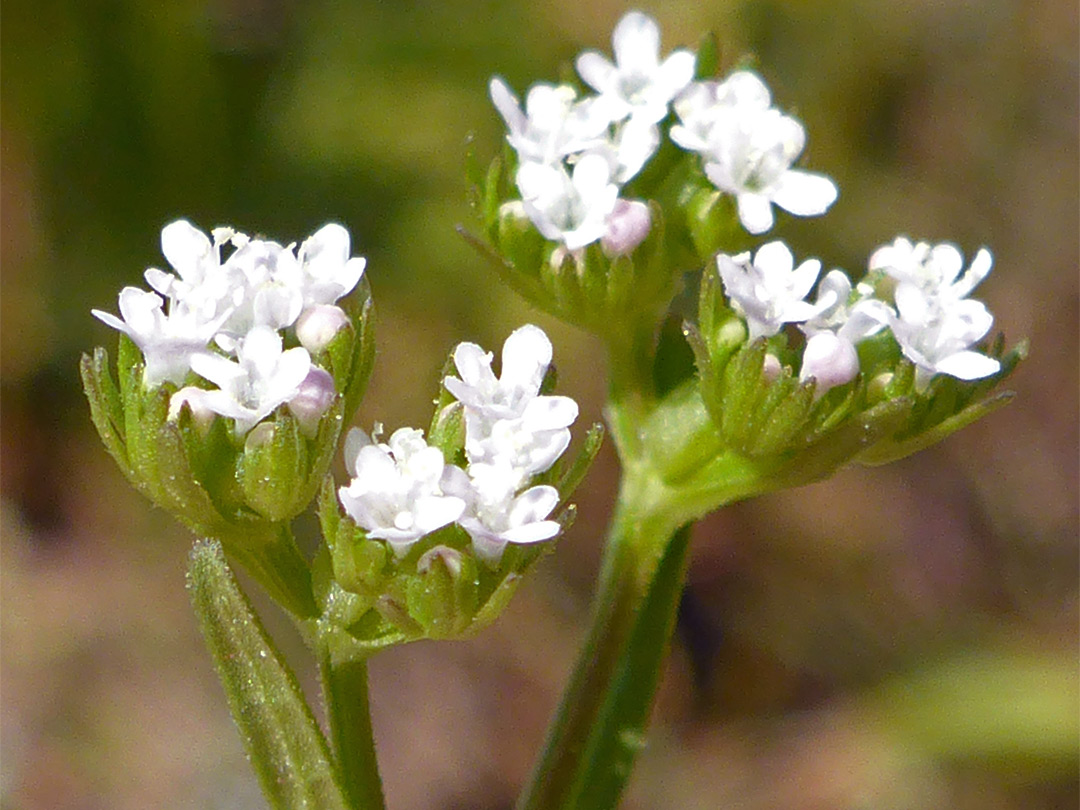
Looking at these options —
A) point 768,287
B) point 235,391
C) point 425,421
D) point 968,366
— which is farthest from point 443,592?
point 425,421

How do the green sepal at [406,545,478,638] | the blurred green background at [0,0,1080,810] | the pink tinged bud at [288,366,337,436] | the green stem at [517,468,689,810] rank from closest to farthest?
the green sepal at [406,545,478,638]
the pink tinged bud at [288,366,337,436]
the green stem at [517,468,689,810]
the blurred green background at [0,0,1080,810]

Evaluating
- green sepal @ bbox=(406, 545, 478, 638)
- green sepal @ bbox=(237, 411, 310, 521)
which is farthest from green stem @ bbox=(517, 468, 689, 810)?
green sepal @ bbox=(237, 411, 310, 521)

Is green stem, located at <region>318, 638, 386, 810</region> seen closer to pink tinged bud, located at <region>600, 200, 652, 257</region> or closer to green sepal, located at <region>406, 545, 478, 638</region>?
green sepal, located at <region>406, 545, 478, 638</region>

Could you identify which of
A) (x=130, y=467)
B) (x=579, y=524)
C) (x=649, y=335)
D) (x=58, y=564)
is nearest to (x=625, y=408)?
(x=649, y=335)

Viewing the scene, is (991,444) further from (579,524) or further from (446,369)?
(446,369)

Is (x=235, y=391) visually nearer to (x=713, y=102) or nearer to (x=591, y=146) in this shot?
(x=591, y=146)
